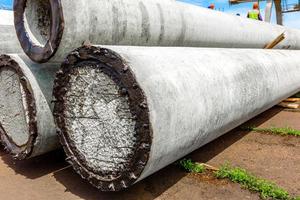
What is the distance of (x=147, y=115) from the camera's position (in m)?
1.79

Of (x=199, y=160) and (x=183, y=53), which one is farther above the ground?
(x=183, y=53)

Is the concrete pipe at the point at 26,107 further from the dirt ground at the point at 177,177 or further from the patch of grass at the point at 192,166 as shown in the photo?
the patch of grass at the point at 192,166

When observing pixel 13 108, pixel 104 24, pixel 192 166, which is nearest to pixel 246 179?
pixel 192 166

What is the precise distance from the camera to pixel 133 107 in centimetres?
185

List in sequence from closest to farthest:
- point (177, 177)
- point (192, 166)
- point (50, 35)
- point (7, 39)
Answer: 1. point (50, 35)
2. point (177, 177)
3. point (192, 166)
4. point (7, 39)

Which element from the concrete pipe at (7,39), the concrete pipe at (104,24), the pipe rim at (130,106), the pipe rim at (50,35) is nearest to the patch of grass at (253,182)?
the pipe rim at (130,106)

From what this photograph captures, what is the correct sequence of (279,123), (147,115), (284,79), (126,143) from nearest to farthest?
(147,115) → (126,143) → (284,79) → (279,123)

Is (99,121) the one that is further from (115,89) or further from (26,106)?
(26,106)

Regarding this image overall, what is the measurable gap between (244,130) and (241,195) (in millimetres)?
1736

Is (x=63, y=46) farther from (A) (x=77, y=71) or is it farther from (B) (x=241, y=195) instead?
(B) (x=241, y=195)

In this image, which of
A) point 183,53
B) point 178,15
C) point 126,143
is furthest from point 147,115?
point 178,15

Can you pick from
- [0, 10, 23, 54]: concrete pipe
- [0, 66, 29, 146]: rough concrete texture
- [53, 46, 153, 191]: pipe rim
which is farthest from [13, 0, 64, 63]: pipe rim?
[0, 10, 23, 54]: concrete pipe

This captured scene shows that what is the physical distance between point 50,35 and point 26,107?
0.65m

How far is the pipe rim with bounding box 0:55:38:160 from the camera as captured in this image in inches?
97.0
